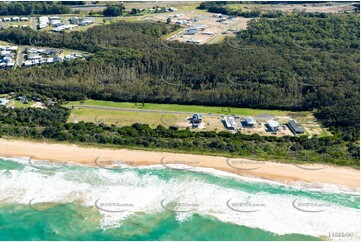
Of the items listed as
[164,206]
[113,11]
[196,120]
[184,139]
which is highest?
[113,11]

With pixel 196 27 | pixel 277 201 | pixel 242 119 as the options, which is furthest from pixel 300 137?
pixel 196 27

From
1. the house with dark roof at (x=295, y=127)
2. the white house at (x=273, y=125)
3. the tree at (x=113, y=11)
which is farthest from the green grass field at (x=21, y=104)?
the tree at (x=113, y=11)

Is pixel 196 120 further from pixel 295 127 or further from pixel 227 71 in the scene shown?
pixel 227 71

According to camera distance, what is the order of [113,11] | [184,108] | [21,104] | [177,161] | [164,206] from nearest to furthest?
1. [164,206]
2. [177,161]
3. [184,108]
4. [21,104]
5. [113,11]

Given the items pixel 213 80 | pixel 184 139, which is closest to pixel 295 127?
pixel 184 139

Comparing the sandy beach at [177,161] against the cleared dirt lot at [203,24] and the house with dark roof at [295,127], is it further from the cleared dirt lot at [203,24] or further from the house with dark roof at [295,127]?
the cleared dirt lot at [203,24]

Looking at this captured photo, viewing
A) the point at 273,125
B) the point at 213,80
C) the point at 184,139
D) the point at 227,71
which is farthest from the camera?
the point at 227,71

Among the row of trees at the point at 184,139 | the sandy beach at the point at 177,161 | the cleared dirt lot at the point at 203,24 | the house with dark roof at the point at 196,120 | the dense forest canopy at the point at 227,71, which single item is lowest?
the sandy beach at the point at 177,161

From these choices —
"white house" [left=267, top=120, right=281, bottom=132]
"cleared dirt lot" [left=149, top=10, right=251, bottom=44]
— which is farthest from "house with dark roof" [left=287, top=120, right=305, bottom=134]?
"cleared dirt lot" [left=149, top=10, right=251, bottom=44]
